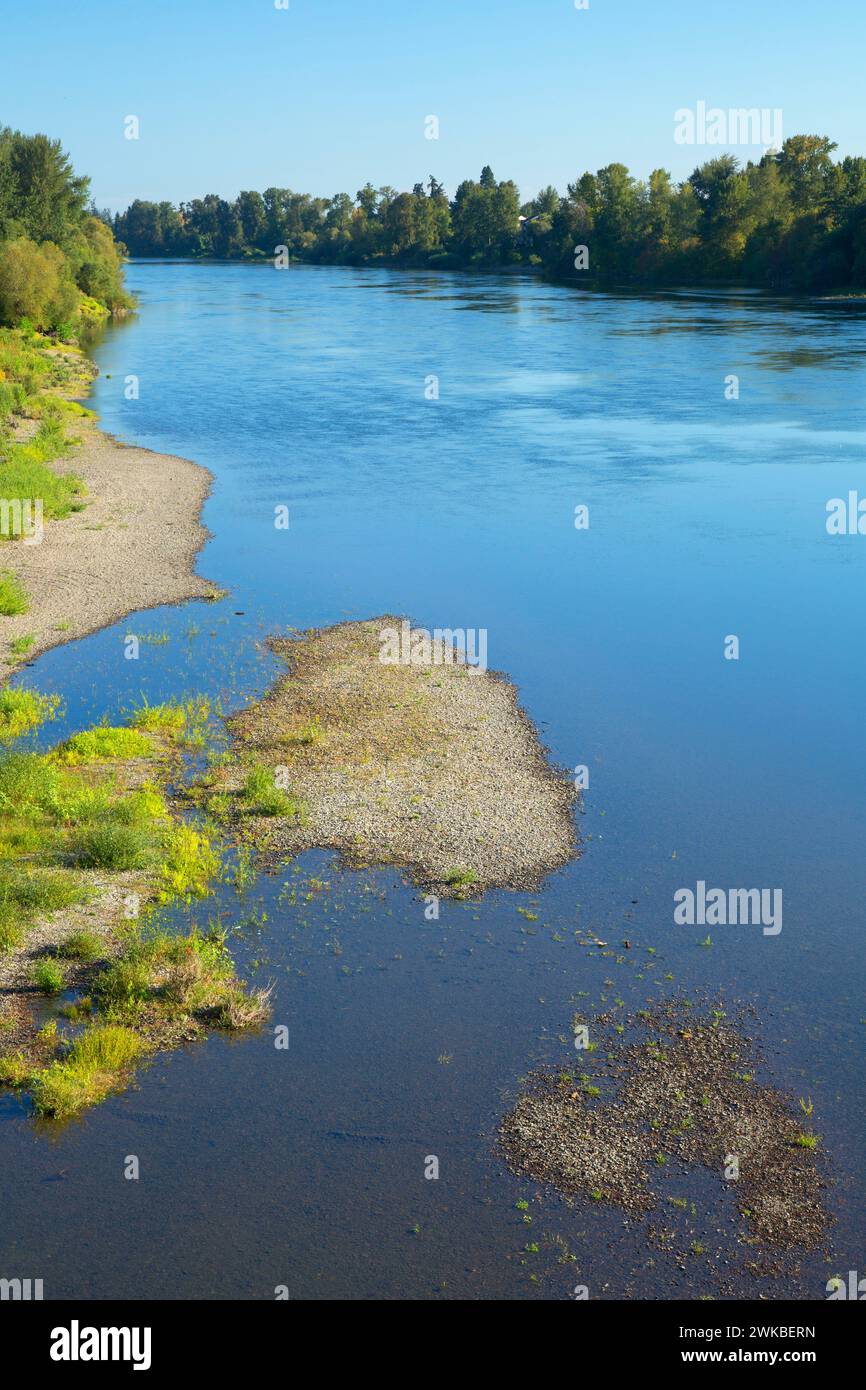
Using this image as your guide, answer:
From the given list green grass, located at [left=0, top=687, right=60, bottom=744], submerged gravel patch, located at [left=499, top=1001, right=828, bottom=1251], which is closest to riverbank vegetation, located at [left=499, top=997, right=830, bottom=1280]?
submerged gravel patch, located at [left=499, top=1001, right=828, bottom=1251]

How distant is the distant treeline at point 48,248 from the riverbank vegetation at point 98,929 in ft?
170

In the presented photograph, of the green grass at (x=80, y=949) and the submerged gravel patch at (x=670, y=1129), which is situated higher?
the green grass at (x=80, y=949)

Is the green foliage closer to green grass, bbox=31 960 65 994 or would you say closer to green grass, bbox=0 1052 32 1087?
green grass, bbox=31 960 65 994

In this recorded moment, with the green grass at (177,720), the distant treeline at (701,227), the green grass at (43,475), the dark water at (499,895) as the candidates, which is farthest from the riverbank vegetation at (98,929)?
the distant treeline at (701,227)

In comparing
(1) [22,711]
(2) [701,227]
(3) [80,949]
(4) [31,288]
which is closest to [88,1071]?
(3) [80,949]

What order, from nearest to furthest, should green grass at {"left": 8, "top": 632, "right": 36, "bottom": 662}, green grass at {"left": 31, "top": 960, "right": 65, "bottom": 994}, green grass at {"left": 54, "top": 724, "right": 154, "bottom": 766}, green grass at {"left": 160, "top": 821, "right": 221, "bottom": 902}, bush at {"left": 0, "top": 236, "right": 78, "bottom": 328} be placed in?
1. green grass at {"left": 31, "top": 960, "right": 65, "bottom": 994}
2. green grass at {"left": 160, "top": 821, "right": 221, "bottom": 902}
3. green grass at {"left": 54, "top": 724, "right": 154, "bottom": 766}
4. green grass at {"left": 8, "top": 632, "right": 36, "bottom": 662}
5. bush at {"left": 0, "top": 236, "right": 78, "bottom": 328}

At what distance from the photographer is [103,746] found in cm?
1788

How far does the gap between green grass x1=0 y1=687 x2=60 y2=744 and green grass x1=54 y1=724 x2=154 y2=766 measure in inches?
38.4

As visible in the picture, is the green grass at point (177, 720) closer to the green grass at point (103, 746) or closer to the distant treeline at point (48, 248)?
the green grass at point (103, 746)

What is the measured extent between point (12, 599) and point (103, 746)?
24.5 feet

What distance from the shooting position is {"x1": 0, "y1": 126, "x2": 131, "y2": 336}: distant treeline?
6231cm

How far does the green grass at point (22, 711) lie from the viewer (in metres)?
18.8

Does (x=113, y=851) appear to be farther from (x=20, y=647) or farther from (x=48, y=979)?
(x=20, y=647)
